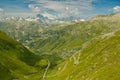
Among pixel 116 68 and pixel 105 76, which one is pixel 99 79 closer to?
pixel 105 76

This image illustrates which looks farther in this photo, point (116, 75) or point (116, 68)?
point (116, 68)

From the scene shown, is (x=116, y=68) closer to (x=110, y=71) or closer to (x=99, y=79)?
(x=110, y=71)

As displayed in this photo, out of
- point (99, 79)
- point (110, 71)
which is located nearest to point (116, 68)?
point (110, 71)

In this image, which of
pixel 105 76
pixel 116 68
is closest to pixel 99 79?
pixel 105 76
